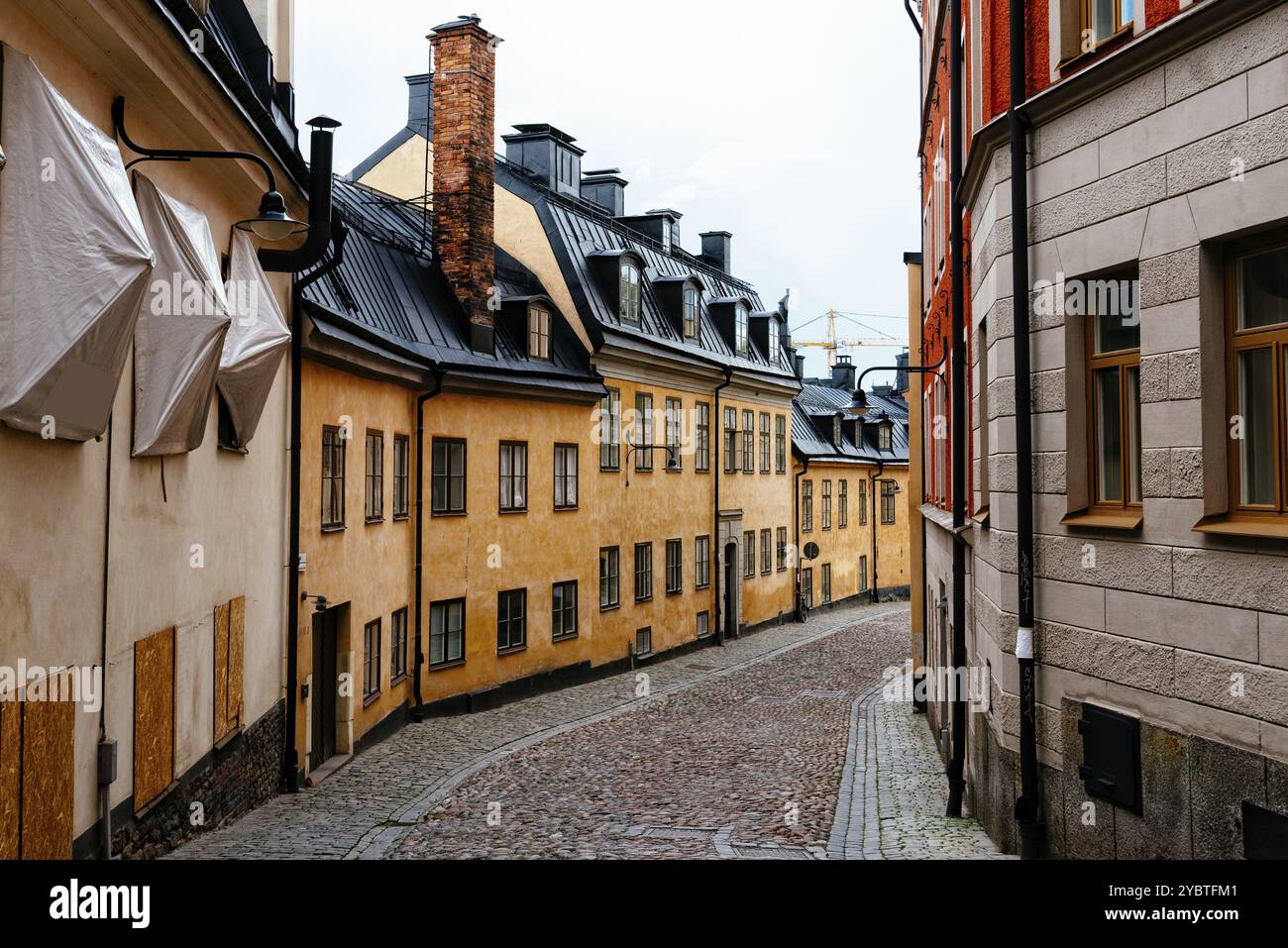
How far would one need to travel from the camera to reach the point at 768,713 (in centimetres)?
2208

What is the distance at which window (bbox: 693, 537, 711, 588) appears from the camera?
1265 inches

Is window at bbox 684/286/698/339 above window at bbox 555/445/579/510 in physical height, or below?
above

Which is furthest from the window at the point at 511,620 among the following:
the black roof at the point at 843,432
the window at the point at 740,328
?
the black roof at the point at 843,432

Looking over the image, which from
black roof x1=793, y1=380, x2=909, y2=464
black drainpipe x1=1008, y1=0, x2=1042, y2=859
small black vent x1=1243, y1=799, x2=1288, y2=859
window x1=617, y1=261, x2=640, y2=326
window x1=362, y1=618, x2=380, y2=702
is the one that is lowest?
window x1=362, y1=618, x2=380, y2=702

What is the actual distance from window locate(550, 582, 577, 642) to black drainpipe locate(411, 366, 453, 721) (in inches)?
182

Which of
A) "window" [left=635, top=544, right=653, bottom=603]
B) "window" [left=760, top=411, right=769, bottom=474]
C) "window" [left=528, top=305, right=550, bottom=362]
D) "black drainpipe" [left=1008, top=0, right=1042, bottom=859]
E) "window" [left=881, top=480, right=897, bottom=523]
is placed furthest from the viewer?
"window" [left=881, top=480, right=897, bottom=523]

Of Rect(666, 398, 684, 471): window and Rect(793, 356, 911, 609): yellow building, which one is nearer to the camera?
Rect(666, 398, 684, 471): window

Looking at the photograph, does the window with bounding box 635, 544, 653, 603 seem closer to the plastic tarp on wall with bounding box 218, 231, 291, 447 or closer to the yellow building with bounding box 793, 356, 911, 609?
the yellow building with bounding box 793, 356, 911, 609

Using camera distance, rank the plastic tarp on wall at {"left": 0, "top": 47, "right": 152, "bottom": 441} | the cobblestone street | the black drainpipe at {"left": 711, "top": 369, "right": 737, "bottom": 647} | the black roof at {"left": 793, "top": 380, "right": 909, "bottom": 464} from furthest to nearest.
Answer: the black roof at {"left": 793, "top": 380, "right": 909, "bottom": 464}
the black drainpipe at {"left": 711, "top": 369, "right": 737, "bottom": 647}
the cobblestone street
the plastic tarp on wall at {"left": 0, "top": 47, "right": 152, "bottom": 441}

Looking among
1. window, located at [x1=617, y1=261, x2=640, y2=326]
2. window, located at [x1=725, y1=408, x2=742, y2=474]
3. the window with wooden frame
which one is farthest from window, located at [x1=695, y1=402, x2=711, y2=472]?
window, located at [x1=617, y1=261, x2=640, y2=326]

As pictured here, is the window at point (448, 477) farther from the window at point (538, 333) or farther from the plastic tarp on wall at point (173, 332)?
the plastic tarp on wall at point (173, 332)

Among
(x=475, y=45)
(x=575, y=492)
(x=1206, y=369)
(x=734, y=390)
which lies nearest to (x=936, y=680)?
(x=575, y=492)

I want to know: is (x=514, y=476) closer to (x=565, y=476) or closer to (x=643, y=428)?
(x=565, y=476)

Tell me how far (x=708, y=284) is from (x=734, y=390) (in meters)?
4.00
